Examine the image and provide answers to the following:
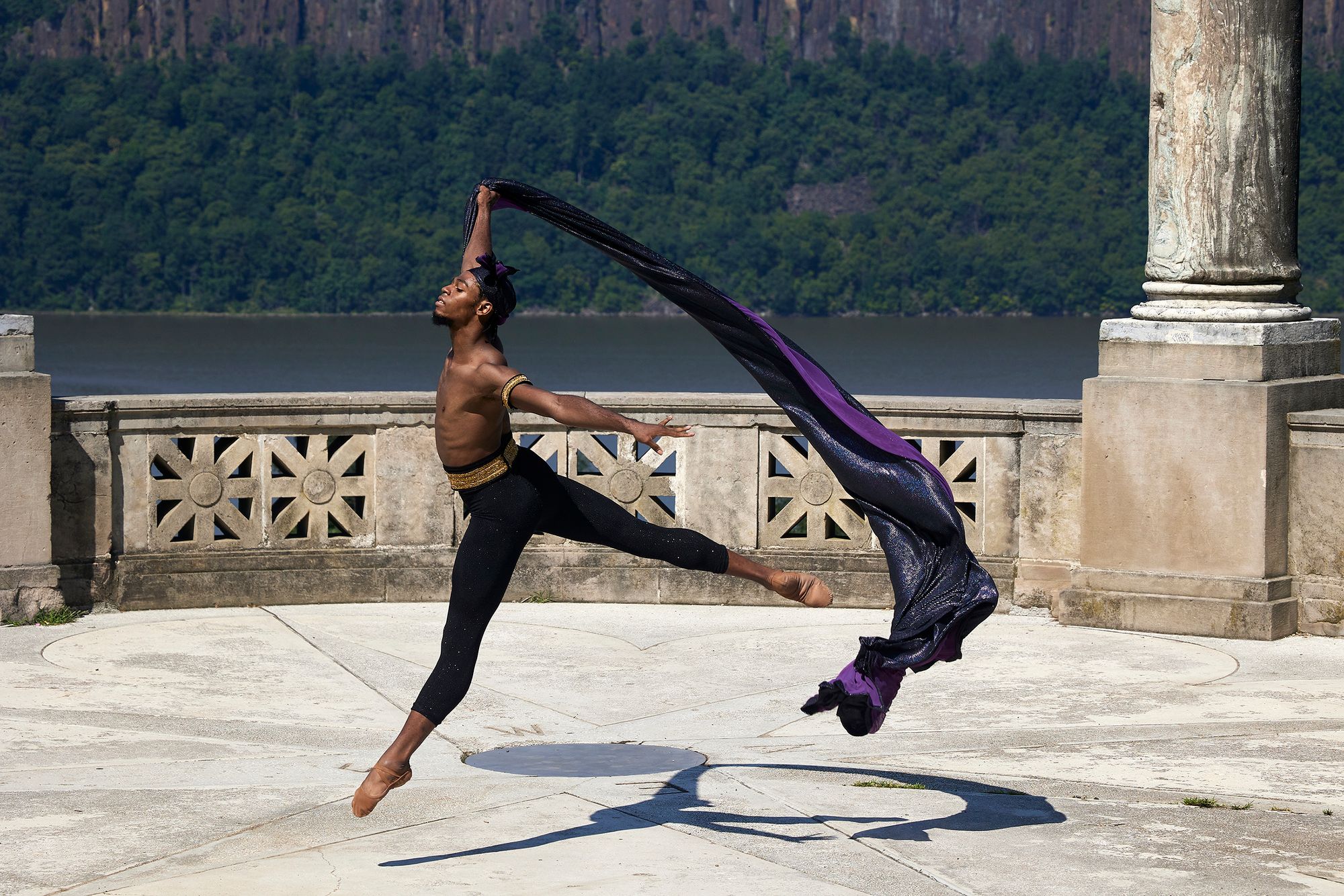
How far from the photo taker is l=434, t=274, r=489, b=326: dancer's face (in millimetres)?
6180

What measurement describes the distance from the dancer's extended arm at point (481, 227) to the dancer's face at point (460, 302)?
0.34 m

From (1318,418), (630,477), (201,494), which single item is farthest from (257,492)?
(1318,418)

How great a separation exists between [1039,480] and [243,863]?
19.1ft

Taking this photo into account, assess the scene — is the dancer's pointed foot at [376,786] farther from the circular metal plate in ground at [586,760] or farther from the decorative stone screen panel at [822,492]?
the decorative stone screen panel at [822,492]

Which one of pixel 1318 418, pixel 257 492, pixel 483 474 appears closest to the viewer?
pixel 483 474

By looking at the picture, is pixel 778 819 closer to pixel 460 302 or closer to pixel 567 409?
pixel 567 409

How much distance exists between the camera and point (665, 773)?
6.98 m

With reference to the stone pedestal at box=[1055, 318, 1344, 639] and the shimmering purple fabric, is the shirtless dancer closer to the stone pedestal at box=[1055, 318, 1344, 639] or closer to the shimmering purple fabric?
the shimmering purple fabric

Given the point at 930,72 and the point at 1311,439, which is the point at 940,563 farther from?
the point at 930,72

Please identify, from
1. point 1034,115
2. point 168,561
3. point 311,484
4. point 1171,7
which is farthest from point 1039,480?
point 1034,115

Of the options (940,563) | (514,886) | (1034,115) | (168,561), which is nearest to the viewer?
(514,886)

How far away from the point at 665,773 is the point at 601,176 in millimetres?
154460

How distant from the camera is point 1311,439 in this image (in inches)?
391

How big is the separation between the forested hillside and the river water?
3.14 meters
